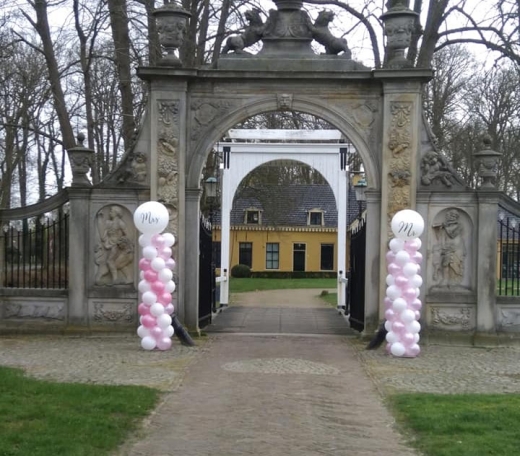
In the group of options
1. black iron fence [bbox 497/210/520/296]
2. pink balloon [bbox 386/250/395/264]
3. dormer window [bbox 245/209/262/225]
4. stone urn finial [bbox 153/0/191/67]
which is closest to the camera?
pink balloon [bbox 386/250/395/264]

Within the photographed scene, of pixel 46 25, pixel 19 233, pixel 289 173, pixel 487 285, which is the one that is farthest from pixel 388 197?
pixel 289 173

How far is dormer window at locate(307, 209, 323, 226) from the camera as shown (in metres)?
55.0

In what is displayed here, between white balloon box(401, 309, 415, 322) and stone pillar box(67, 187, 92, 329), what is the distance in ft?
17.5

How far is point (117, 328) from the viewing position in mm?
14242

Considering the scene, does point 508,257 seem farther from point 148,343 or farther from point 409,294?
point 148,343

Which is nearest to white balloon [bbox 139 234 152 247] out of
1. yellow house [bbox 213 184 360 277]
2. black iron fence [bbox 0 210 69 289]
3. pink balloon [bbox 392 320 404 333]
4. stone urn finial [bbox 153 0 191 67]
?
black iron fence [bbox 0 210 69 289]

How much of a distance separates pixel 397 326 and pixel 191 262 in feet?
12.5

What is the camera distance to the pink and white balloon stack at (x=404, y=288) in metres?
12.5

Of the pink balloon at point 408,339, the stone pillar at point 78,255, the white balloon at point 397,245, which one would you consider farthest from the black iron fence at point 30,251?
the pink balloon at point 408,339

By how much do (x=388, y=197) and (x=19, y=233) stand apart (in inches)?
252

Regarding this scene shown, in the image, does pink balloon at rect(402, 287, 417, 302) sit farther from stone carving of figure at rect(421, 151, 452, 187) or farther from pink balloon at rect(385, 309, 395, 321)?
stone carving of figure at rect(421, 151, 452, 187)

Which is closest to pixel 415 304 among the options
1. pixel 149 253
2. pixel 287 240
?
pixel 149 253

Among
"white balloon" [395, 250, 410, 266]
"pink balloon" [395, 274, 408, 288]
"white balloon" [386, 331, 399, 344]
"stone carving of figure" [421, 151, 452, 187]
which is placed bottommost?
"white balloon" [386, 331, 399, 344]

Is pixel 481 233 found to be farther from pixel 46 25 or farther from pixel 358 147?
pixel 46 25
